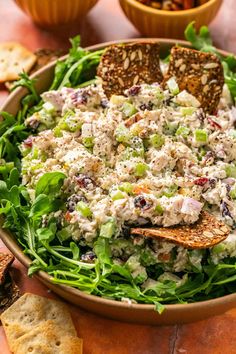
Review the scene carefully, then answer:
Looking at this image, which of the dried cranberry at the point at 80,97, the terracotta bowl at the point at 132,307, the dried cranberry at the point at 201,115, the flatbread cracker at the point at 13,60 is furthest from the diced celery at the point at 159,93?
the flatbread cracker at the point at 13,60

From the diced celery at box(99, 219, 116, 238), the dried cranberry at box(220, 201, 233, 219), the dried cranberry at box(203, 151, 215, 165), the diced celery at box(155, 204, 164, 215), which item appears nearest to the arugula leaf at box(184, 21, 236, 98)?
the dried cranberry at box(203, 151, 215, 165)

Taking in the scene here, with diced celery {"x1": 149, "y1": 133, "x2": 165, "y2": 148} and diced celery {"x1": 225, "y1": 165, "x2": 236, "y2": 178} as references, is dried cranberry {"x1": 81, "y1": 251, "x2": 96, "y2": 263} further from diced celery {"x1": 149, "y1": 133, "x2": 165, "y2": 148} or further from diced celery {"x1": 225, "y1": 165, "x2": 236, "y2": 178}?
diced celery {"x1": 225, "y1": 165, "x2": 236, "y2": 178}

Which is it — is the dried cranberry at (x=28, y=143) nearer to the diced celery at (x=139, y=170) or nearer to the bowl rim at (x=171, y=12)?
the diced celery at (x=139, y=170)

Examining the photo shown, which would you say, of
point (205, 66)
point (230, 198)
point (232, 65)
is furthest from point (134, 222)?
point (232, 65)

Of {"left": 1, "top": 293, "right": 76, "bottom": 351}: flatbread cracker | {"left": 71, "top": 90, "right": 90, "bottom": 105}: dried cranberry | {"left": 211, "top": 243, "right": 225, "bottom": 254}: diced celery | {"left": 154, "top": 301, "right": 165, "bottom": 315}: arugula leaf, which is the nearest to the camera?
{"left": 154, "top": 301, "right": 165, "bottom": 315}: arugula leaf

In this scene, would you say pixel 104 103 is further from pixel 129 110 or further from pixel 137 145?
pixel 137 145

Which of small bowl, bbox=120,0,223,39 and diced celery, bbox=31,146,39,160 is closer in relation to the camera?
diced celery, bbox=31,146,39,160

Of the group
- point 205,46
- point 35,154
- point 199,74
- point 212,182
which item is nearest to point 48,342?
point 35,154

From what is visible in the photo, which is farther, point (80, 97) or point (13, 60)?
point (13, 60)
